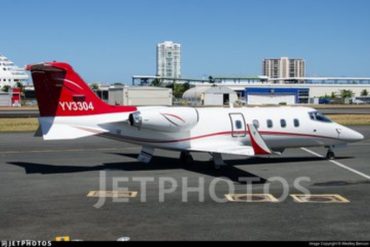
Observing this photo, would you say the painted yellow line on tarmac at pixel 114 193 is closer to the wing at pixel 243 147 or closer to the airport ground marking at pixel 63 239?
the airport ground marking at pixel 63 239

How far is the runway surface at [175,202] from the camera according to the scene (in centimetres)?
1105

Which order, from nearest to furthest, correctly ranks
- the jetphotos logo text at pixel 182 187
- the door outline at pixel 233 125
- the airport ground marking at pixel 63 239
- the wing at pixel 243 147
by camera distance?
1. the airport ground marking at pixel 63 239
2. the jetphotos logo text at pixel 182 187
3. the wing at pixel 243 147
4. the door outline at pixel 233 125

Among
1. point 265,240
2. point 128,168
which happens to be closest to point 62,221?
point 265,240

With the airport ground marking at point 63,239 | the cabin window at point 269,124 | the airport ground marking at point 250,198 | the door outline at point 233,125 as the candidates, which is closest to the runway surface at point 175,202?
the airport ground marking at point 63,239

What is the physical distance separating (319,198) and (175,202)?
421 centimetres

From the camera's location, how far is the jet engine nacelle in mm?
19391

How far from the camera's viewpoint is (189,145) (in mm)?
20422

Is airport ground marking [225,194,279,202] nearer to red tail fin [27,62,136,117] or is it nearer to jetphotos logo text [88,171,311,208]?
jetphotos logo text [88,171,311,208]

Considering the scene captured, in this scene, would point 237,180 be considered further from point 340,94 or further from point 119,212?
point 340,94

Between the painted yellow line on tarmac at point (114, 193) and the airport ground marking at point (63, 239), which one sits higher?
the airport ground marking at point (63, 239)

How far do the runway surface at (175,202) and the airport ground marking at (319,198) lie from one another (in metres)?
0.31

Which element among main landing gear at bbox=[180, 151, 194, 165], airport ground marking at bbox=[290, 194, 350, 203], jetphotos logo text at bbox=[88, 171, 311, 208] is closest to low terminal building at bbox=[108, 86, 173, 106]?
main landing gear at bbox=[180, 151, 194, 165]

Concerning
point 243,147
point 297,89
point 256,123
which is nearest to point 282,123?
point 256,123

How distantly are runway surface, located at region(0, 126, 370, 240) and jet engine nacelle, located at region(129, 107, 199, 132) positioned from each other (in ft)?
5.81
